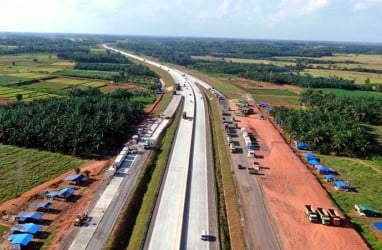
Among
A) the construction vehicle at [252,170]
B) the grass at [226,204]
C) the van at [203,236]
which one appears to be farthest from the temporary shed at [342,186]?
the van at [203,236]

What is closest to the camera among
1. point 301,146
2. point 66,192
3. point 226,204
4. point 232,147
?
point 226,204

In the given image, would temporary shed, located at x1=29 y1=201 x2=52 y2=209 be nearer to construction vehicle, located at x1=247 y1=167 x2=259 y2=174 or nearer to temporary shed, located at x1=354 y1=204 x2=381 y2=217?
construction vehicle, located at x1=247 y1=167 x2=259 y2=174

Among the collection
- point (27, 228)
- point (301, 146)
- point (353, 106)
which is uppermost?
point (353, 106)

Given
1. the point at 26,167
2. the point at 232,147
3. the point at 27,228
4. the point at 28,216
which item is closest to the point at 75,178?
the point at 26,167

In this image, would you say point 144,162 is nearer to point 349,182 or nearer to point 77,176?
point 77,176

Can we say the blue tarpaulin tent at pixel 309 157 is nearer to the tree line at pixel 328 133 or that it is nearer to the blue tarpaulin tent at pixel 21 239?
the tree line at pixel 328 133

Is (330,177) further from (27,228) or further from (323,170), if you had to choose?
(27,228)
